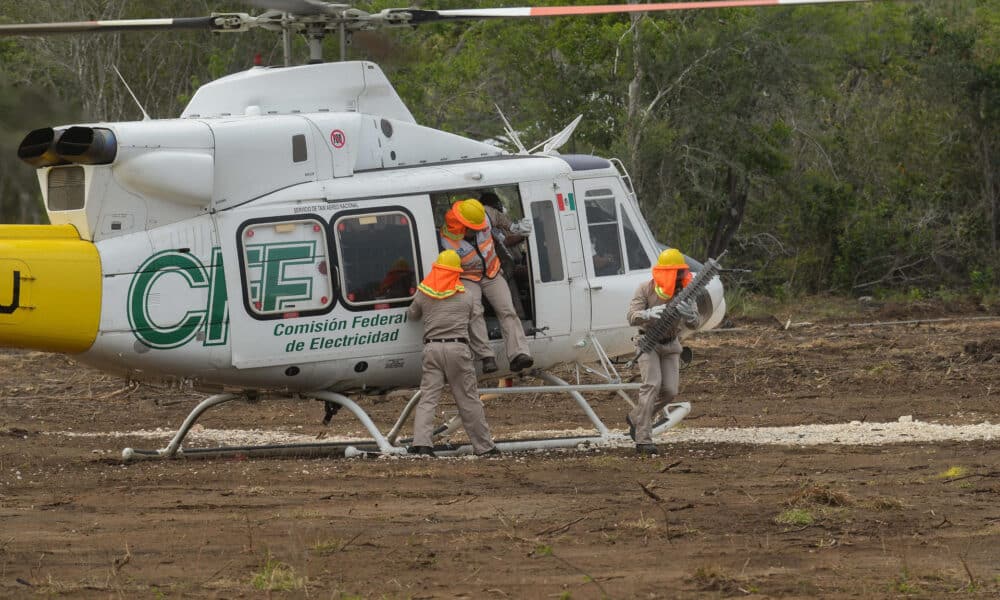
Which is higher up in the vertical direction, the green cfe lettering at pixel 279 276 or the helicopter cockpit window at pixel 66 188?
the helicopter cockpit window at pixel 66 188

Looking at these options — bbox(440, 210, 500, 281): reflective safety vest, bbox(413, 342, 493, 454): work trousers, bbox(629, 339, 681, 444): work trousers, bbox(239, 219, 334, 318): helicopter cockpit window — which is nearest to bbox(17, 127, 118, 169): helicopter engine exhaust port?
bbox(239, 219, 334, 318): helicopter cockpit window

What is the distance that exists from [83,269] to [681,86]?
647 inches

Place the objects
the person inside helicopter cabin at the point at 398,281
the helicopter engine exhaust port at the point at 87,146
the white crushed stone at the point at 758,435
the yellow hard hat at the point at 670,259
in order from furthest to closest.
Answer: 1. the white crushed stone at the point at 758,435
2. the yellow hard hat at the point at 670,259
3. the person inside helicopter cabin at the point at 398,281
4. the helicopter engine exhaust port at the point at 87,146

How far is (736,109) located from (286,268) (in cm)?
1584

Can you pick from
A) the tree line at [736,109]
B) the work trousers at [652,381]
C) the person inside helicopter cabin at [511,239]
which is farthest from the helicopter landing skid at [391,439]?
the tree line at [736,109]

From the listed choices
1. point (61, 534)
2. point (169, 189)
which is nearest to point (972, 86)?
point (169, 189)

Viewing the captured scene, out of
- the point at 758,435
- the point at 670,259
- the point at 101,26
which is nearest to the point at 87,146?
the point at 101,26

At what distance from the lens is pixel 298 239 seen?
11008mm

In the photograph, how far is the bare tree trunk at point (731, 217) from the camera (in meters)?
26.3

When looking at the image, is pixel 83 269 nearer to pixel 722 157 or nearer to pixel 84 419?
pixel 84 419

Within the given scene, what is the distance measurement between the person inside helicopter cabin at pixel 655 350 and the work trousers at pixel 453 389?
128 centimetres

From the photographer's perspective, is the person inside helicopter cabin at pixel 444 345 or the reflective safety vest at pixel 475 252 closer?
the person inside helicopter cabin at pixel 444 345

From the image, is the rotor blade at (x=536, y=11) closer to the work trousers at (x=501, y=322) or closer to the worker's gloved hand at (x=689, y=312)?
the work trousers at (x=501, y=322)

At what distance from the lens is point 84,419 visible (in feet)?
51.6
